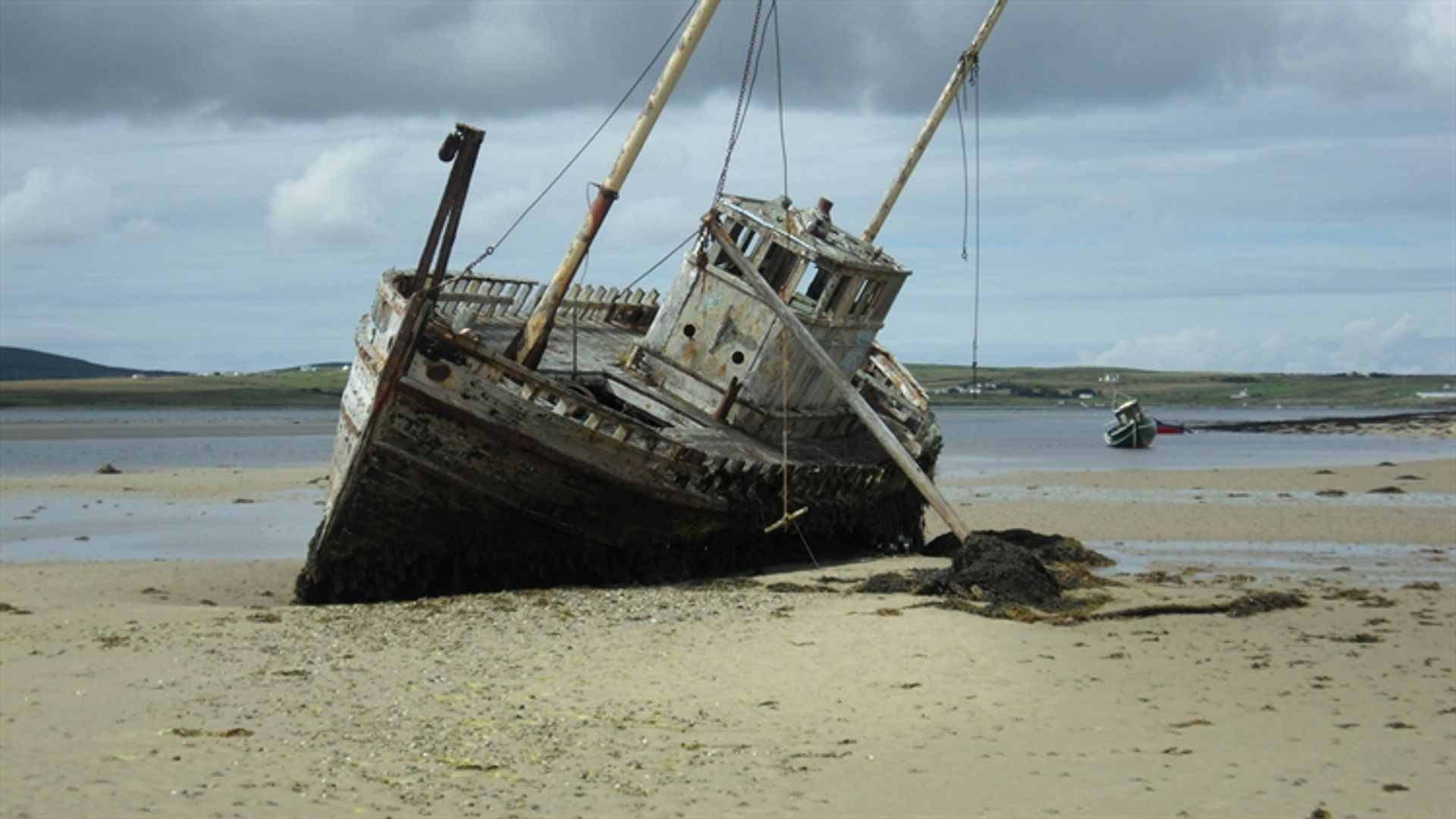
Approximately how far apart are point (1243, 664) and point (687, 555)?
6.46 metres

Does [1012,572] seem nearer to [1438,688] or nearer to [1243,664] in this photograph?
[1243,664]

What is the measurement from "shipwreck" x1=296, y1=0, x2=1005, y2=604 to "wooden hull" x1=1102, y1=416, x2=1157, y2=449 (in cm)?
3789

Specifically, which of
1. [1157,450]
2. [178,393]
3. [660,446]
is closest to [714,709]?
[660,446]

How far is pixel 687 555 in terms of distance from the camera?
58.9 ft

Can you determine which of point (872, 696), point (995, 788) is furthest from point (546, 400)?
point (995, 788)

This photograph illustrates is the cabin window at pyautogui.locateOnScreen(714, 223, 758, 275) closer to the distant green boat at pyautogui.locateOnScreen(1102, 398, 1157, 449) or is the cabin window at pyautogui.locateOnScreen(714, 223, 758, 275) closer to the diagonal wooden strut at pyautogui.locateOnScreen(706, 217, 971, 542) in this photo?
the diagonal wooden strut at pyautogui.locateOnScreen(706, 217, 971, 542)

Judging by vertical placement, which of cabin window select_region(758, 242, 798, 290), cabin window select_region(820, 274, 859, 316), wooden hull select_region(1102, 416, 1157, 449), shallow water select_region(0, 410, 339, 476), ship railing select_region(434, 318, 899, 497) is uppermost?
cabin window select_region(758, 242, 798, 290)

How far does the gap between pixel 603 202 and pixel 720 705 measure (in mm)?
8563

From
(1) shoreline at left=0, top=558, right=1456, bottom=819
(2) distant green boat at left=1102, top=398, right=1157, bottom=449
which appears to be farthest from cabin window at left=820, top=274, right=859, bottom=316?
(2) distant green boat at left=1102, top=398, right=1157, bottom=449

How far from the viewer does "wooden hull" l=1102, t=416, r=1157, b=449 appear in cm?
6056

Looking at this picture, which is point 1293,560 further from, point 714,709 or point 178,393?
point 178,393

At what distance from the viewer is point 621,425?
16.8m

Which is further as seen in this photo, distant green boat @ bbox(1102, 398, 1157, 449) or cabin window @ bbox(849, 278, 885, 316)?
distant green boat @ bbox(1102, 398, 1157, 449)

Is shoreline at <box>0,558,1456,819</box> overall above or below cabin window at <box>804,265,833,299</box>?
below
